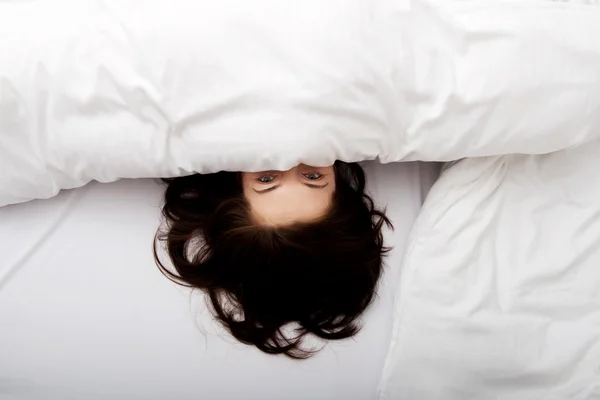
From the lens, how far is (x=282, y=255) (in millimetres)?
871

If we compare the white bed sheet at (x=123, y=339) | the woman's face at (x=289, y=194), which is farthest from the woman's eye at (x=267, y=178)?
the white bed sheet at (x=123, y=339)

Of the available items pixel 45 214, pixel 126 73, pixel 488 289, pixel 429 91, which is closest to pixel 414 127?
pixel 429 91

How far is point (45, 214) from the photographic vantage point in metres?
0.96

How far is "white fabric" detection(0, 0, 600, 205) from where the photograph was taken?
0.81m

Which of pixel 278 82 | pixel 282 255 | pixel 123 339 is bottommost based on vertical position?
pixel 123 339

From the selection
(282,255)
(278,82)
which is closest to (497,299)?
(282,255)

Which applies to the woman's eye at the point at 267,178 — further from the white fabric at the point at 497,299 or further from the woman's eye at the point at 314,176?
the white fabric at the point at 497,299

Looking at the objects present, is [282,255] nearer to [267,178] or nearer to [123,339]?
[267,178]

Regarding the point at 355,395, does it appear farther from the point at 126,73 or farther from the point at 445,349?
the point at 126,73

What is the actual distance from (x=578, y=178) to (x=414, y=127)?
11.8 inches

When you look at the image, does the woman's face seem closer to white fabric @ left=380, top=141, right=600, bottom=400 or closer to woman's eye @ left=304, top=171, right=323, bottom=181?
woman's eye @ left=304, top=171, right=323, bottom=181

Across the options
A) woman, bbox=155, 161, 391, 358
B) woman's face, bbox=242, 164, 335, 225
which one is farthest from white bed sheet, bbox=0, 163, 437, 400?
woman's face, bbox=242, 164, 335, 225

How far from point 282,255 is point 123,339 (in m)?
0.27

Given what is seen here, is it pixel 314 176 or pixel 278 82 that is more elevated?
pixel 278 82
